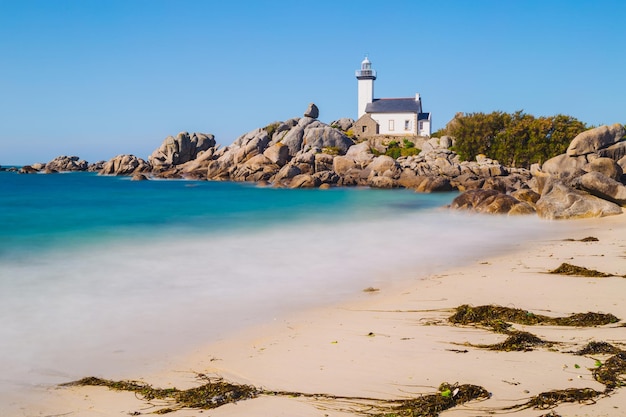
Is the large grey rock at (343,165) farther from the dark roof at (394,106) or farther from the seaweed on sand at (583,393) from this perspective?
the seaweed on sand at (583,393)

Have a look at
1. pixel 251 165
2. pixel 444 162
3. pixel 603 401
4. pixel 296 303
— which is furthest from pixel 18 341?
pixel 251 165

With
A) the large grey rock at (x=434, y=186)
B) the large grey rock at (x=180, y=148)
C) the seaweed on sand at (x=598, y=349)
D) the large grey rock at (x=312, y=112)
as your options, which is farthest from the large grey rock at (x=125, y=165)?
the seaweed on sand at (x=598, y=349)

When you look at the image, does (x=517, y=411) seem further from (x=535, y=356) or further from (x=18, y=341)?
(x=18, y=341)

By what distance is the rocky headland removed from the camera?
1997 centimetres

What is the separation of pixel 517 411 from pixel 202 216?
22552 mm

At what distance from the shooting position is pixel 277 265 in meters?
12.4

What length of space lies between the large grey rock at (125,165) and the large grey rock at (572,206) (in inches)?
2326

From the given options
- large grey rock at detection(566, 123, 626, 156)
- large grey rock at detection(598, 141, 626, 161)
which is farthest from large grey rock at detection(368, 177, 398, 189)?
large grey rock at detection(598, 141, 626, 161)

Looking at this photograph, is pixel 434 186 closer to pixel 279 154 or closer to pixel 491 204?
pixel 491 204

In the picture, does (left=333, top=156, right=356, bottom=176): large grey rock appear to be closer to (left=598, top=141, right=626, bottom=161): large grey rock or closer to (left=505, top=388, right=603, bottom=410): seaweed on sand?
(left=598, top=141, right=626, bottom=161): large grey rock

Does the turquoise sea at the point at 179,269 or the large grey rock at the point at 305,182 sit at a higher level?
the large grey rock at the point at 305,182

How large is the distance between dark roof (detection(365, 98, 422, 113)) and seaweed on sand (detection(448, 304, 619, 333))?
6029cm

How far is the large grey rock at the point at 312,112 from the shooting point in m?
65.7

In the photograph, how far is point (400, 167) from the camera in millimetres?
44062
